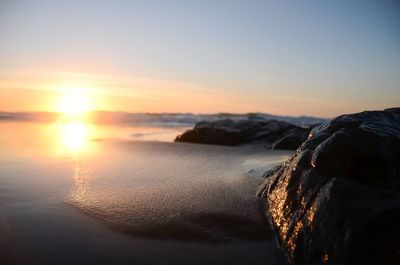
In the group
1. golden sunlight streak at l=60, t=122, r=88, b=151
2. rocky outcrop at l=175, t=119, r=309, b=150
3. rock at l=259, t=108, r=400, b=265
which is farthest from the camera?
rocky outcrop at l=175, t=119, r=309, b=150

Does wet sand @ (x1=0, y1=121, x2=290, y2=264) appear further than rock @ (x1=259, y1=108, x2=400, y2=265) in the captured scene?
Yes

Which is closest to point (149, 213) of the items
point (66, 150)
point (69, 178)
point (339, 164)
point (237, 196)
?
point (237, 196)

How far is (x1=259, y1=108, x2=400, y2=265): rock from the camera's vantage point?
1827mm

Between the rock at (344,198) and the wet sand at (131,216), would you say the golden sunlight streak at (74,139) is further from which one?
the rock at (344,198)

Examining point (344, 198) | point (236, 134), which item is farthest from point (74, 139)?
point (344, 198)

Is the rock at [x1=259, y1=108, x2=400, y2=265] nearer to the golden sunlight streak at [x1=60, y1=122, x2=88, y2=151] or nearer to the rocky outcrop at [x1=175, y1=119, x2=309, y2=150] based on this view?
the golden sunlight streak at [x1=60, y1=122, x2=88, y2=151]

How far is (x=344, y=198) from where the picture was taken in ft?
7.05

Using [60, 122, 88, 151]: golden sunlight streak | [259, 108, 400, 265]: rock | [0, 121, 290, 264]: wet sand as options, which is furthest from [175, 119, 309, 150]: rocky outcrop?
[259, 108, 400, 265]: rock

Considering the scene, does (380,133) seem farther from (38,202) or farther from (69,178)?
(69,178)

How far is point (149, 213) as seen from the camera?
10.2ft

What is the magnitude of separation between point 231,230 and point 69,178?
2.60 metres

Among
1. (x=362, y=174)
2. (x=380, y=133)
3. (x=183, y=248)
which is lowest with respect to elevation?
(x=183, y=248)

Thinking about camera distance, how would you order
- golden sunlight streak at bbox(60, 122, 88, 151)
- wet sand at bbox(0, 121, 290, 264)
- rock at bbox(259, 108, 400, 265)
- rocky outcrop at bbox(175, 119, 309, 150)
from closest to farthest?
rock at bbox(259, 108, 400, 265) → wet sand at bbox(0, 121, 290, 264) → golden sunlight streak at bbox(60, 122, 88, 151) → rocky outcrop at bbox(175, 119, 309, 150)

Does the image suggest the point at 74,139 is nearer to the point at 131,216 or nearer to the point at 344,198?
the point at 131,216
